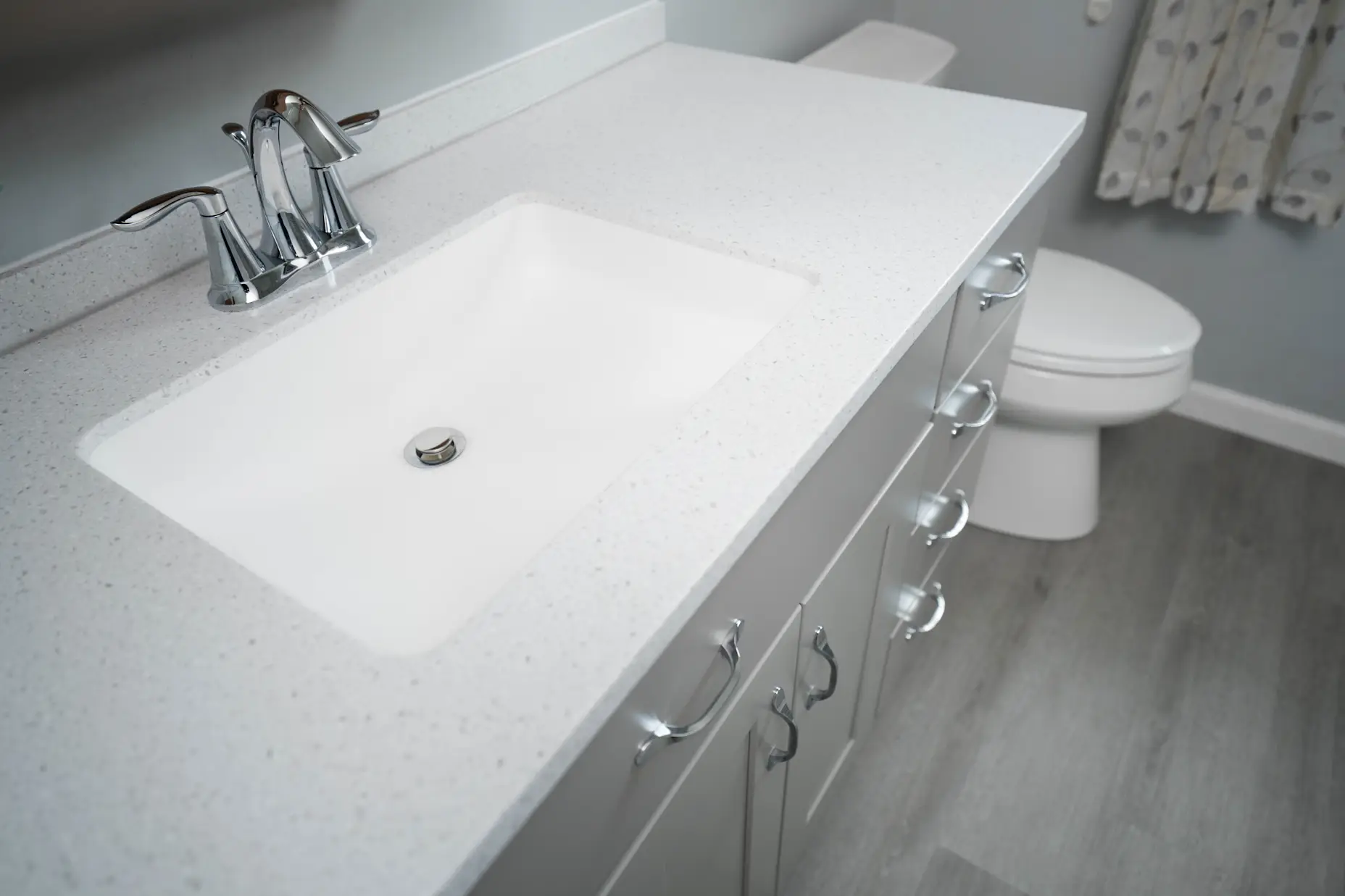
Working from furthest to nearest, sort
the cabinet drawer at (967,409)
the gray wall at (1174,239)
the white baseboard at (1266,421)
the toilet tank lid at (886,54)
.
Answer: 1. the white baseboard at (1266,421)
2. the gray wall at (1174,239)
3. the toilet tank lid at (886,54)
4. the cabinet drawer at (967,409)

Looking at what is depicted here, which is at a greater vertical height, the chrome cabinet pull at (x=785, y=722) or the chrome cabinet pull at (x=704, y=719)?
the chrome cabinet pull at (x=704, y=719)

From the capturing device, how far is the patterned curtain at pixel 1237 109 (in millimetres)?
1524

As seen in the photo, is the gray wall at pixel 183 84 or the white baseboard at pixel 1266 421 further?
the white baseboard at pixel 1266 421

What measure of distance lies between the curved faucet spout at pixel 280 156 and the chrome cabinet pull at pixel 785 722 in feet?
1.85

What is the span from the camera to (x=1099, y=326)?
1.49 metres

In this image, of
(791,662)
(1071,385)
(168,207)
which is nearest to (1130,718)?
(1071,385)

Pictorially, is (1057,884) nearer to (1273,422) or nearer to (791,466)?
(791,466)

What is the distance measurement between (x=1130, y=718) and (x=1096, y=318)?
0.66m

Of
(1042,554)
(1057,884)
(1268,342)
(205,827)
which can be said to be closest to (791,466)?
(205,827)

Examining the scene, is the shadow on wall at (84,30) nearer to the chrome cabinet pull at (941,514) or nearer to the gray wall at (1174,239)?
the chrome cabinet pull at (941,514)

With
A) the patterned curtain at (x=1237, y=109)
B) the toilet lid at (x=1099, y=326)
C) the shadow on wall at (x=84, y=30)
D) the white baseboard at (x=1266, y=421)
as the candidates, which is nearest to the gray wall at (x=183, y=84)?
the shadow on wall at (x=84, y=30)

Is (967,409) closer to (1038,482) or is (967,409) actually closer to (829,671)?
(829,671)

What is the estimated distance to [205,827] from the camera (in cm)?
41

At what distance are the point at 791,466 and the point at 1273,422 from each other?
1814mm
